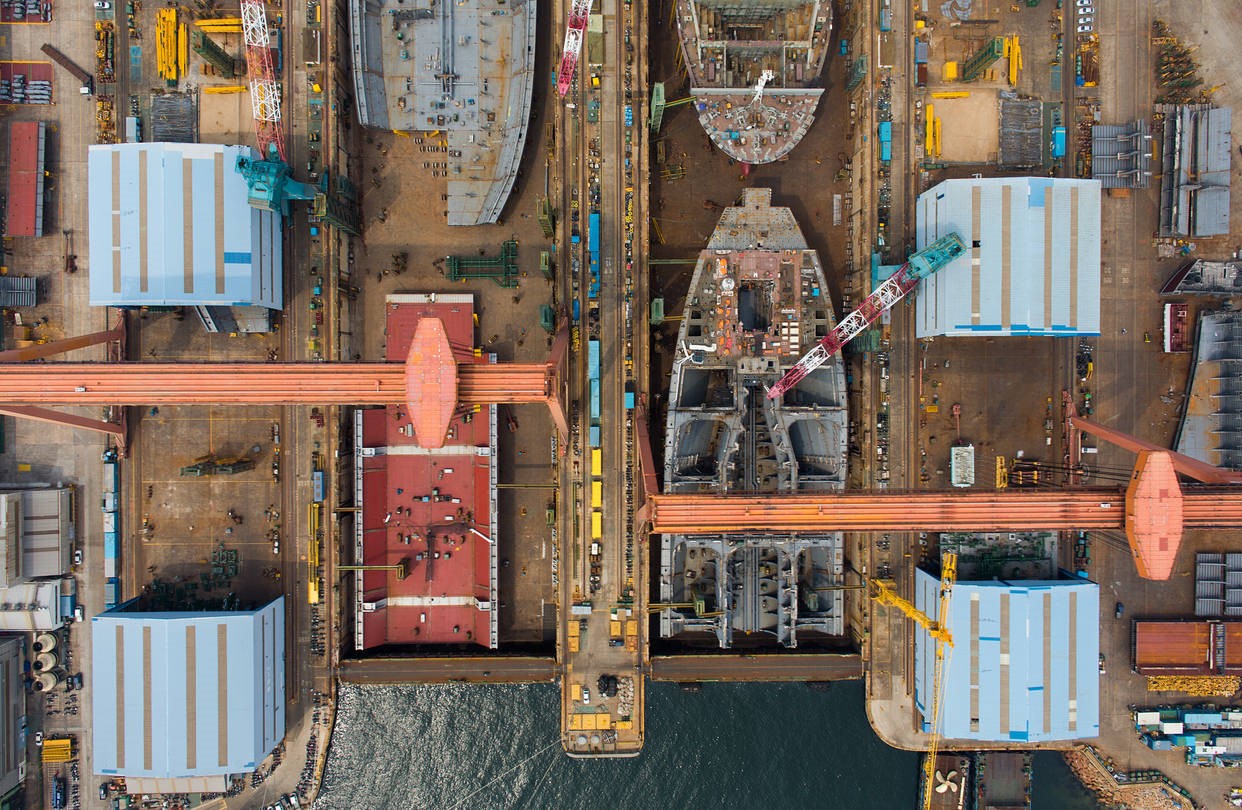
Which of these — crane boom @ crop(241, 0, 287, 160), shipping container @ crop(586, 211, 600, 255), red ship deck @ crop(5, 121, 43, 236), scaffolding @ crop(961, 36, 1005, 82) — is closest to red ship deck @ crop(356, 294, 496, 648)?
shipping container @ crop(586, 211, 600, 255)

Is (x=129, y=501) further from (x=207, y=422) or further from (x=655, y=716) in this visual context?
(x=655, y=716)

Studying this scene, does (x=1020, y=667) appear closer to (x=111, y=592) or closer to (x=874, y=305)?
(x=874, y=305)

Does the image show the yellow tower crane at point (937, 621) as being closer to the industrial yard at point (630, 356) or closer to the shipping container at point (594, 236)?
the industrial yard at point (630, 356)

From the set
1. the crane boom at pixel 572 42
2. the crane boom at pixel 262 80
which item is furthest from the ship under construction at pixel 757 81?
the crane boom at pixel 262 80

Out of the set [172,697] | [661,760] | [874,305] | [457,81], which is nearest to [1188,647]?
[874,305]

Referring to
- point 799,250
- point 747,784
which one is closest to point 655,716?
point 747,784

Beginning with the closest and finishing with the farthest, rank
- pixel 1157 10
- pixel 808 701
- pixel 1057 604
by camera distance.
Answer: pixel 1057 604 → pixel 1157 10 → pixel 808 701
